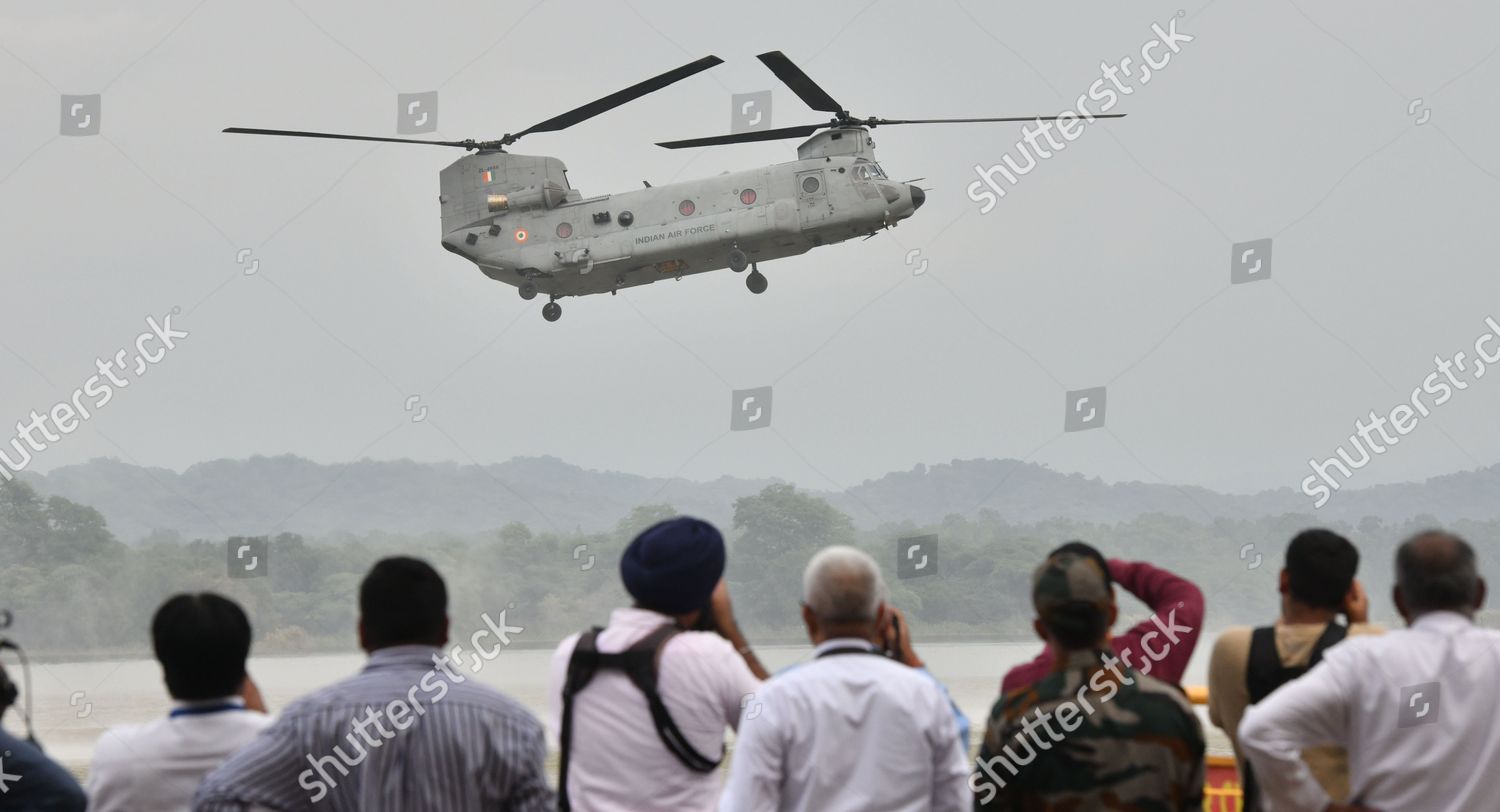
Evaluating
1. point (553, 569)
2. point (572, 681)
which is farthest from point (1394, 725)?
point (553, 569)

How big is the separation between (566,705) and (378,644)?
914 millimetres

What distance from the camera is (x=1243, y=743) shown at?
14.6 feet

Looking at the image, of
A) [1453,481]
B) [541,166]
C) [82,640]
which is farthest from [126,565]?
[1453,481]

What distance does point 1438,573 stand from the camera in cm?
461

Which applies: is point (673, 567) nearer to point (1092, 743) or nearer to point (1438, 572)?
point (1092, 743)

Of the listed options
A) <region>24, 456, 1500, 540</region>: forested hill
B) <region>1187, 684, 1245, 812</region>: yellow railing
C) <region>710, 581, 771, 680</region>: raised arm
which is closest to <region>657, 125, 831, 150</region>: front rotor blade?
<region>1187, 684, 1245, 812</region>: yellow railing

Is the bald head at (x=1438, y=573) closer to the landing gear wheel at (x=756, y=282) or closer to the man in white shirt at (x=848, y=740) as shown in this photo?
the man in white shirt at (x=848, y=740)

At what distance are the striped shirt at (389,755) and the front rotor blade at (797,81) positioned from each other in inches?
643

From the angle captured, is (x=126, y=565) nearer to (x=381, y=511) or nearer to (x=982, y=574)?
(x=381, y=511)

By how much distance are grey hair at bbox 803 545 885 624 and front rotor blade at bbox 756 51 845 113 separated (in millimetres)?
15763

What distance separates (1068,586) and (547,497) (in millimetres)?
64426

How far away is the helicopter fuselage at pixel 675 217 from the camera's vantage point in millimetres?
25844

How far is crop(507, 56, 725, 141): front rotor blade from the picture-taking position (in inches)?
764

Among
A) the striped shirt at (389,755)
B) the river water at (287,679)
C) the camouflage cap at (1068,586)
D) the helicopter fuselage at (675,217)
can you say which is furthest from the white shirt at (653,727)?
the river water at (287,679)
